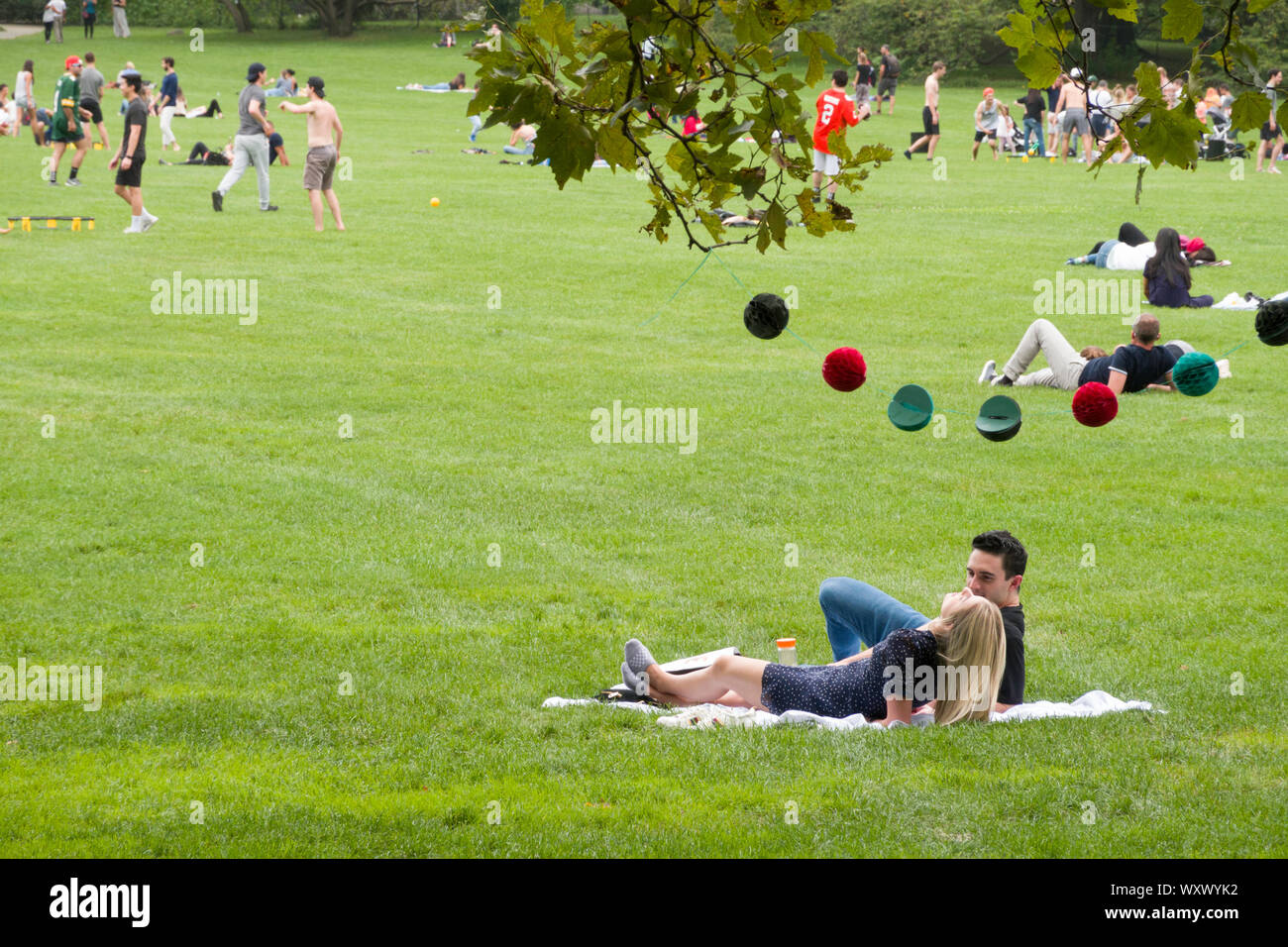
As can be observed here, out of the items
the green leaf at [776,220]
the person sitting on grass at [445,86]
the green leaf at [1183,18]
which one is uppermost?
the person sitting on grass at [445,86]

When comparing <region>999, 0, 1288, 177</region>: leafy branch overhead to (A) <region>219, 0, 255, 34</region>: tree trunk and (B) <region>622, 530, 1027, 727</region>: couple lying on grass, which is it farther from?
(A) <region>219, 0, 255, 34</region>: tree trunk

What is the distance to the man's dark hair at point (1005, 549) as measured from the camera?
7.42 m

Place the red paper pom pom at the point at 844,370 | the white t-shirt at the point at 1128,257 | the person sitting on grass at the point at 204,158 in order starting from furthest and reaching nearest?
the person sitting on grass at the point at 204,158 < the white t-shirt at the point at 1128,257 < the red paper pom pom at the point at 844,370

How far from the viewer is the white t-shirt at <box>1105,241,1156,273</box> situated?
69.7 ft

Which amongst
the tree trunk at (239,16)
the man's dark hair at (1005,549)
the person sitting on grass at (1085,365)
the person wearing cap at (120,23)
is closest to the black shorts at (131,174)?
the person sitting on grass at (1085,365)

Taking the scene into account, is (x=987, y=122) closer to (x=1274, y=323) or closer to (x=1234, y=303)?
(x=1234, y=303)

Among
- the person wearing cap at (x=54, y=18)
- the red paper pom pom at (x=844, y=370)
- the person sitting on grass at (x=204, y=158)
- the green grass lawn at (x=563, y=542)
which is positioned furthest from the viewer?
the person wearing cap at (x=54, y=18)

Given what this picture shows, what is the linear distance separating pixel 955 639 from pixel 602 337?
429 inches

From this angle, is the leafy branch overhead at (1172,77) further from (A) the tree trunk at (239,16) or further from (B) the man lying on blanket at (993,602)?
(A) the tree trunk at (239,16)

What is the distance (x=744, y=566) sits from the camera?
10133 millimetres

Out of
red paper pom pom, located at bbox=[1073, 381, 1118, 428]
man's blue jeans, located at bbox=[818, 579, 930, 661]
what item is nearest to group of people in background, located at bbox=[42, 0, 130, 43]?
man's blue jeans, located at bbox=[818, 579, 930, 661]

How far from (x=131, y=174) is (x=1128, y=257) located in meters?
15.7

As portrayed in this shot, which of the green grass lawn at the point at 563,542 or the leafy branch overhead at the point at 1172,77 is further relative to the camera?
the green grass lawn at the point at 563,542

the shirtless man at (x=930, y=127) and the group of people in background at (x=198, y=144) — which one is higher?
the shirtless man at (x=930, y=127)
